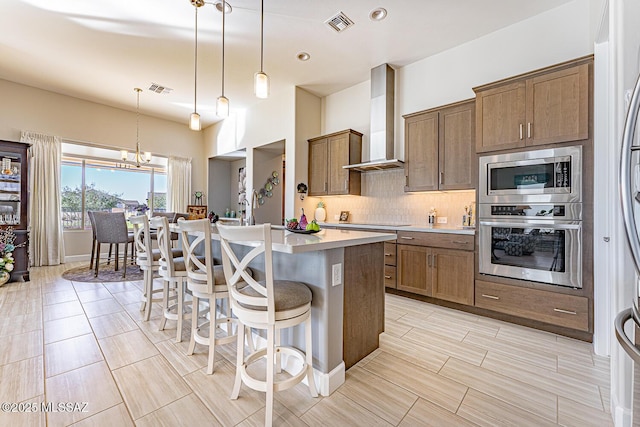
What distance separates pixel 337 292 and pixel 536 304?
2.07 metres

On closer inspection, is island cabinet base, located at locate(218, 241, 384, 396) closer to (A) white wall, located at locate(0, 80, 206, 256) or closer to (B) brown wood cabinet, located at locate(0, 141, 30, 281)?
(B) brown wood cabinet, located at locate(0, 141, 30, 281)

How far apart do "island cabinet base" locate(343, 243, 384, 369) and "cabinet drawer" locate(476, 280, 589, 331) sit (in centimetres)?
135

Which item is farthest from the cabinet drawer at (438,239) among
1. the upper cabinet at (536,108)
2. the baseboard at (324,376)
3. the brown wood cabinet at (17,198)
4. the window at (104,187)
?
the brown wood cabinet at (17,198)

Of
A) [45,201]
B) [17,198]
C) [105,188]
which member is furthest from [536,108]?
[105,188]

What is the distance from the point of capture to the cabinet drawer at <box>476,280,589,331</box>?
7.66 feet

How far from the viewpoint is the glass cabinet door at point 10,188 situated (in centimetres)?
406

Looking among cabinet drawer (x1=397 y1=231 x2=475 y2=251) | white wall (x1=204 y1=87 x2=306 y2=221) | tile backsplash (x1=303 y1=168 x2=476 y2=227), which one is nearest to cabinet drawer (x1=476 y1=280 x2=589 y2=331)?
cabinet drawer (x1=397 y1=231 x2=475 y2=251)

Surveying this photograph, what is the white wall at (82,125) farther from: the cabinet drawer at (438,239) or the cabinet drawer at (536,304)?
the cabinet drawer at (536,304)

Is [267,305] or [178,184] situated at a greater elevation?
[178,184]

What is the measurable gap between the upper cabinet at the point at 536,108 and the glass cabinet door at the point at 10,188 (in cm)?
636

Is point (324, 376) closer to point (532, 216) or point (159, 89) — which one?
point (532, 216)

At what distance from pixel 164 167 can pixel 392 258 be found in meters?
6.11

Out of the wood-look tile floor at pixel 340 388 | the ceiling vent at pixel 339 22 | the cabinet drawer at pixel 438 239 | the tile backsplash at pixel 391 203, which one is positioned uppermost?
the ceiling vent at pixel 339 22

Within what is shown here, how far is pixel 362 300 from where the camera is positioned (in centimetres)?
198
